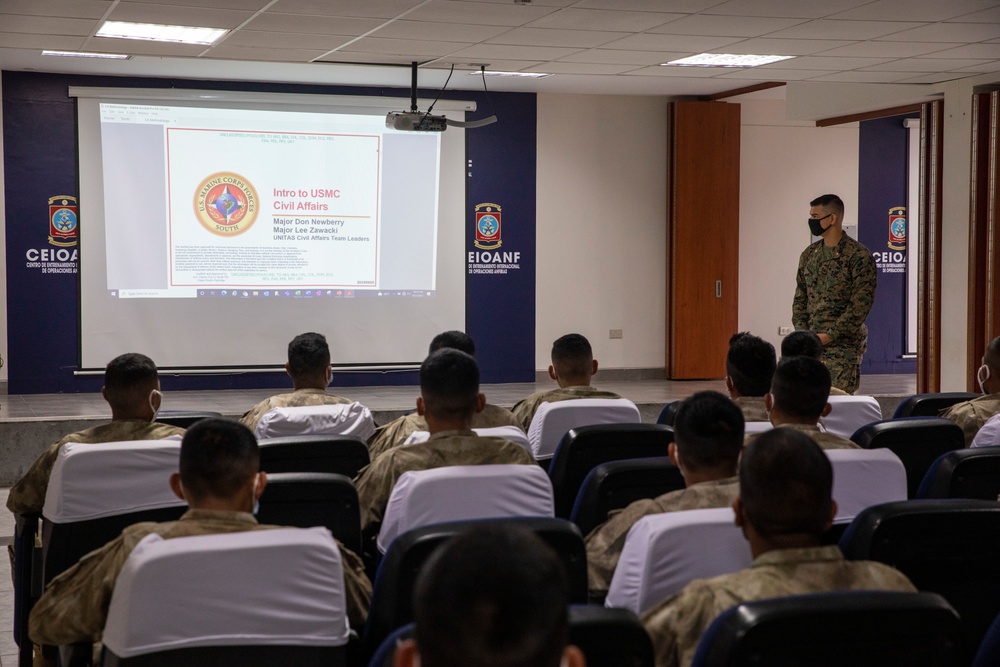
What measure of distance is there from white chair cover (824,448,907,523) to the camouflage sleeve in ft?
13.7

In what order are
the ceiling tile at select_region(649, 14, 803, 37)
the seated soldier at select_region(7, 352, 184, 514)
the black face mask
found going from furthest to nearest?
the black face mask → the ceiling tile at select_region(649, 14, 803, 37) → the seated soldier at select_region(7, 352, 184, 514)

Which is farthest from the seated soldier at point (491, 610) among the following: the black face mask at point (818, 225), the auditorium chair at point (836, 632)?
the black face mask at point (818, 225)

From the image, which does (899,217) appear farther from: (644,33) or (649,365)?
(644,33)

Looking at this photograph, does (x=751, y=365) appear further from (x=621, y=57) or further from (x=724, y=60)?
(x=724, y=60)

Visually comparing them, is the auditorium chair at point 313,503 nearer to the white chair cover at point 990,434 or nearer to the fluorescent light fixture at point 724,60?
the white chair cover at point 990,434

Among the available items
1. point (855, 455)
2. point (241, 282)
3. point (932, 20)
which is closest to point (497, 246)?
point (241, 282)

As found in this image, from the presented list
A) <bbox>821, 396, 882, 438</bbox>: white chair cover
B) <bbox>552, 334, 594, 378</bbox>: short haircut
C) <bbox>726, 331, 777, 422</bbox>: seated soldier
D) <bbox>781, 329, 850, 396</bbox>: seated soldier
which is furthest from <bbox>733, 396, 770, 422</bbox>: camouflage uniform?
<bbox>552, 334, 594, 378</bbox>: short haircut

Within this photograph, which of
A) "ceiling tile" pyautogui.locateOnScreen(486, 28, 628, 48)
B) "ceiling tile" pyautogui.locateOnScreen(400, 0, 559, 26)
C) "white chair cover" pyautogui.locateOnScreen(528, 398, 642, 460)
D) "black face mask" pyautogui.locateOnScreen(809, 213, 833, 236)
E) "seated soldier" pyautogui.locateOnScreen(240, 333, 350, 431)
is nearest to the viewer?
"white chair cover" pyautogui.locateOnScreen(528, 398, 642, 460)

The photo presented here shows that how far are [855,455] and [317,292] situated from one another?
7.35m

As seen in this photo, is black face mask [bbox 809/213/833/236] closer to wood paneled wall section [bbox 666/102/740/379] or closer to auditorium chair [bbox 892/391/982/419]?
auditorium chair [bbox 892/391/982/419]

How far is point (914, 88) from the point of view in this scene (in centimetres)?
838

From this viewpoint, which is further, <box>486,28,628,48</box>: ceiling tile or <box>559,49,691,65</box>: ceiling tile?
<box>559,49,691,65</box>: ceiling tile

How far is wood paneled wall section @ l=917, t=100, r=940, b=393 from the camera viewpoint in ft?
26.9

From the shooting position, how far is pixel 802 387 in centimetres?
323
